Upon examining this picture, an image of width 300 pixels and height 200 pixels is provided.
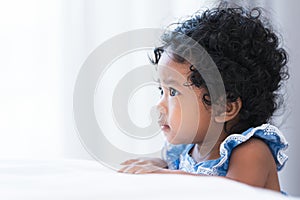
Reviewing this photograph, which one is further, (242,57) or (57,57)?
(57,57)

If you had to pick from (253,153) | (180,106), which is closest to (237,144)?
(253,153)

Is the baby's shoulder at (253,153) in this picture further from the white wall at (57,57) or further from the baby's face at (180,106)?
the white wall at (57,57)

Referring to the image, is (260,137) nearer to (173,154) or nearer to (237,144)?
(237,144)

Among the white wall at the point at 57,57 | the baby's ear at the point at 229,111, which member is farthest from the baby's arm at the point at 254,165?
the white wall at the point at 57,57

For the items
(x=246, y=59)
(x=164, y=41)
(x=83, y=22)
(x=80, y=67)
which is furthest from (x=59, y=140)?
(x=246, y=59)

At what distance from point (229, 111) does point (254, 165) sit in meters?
0.19

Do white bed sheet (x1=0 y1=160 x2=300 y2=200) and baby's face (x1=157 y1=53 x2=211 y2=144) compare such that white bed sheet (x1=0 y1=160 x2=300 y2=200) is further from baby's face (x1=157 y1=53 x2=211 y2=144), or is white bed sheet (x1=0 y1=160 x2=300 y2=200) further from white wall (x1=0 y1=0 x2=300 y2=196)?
white wall (x1=0 y1=0 x2=300 y2=196)

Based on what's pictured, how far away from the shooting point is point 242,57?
1.13 metres

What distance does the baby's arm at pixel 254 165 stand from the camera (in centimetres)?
98

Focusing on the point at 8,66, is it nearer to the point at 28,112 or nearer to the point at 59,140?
the point at 28,112

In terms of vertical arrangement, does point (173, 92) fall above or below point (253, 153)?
above

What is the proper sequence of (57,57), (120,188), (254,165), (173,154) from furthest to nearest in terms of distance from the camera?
(57,57), (173,154), (254,165), (120,188)

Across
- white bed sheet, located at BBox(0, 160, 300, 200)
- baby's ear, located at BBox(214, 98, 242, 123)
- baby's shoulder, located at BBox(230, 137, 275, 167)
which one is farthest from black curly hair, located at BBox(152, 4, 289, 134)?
white bed sheet, located at BBox(0, 160, 300, 200)

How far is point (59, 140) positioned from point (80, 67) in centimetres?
27
